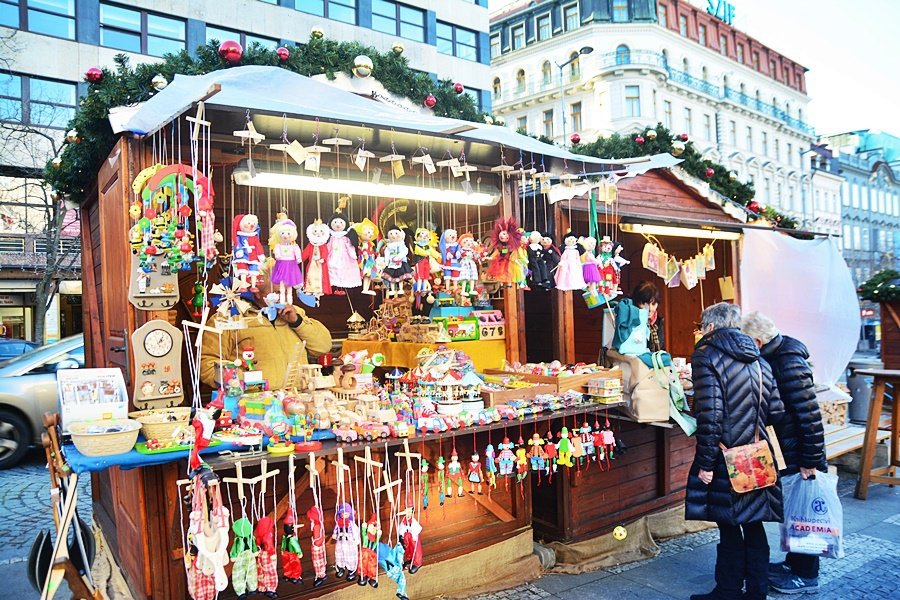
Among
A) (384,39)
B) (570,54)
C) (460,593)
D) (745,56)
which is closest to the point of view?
(460,593)

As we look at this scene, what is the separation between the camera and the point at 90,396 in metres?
3.50

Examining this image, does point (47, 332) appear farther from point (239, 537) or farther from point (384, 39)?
point (239, 537)

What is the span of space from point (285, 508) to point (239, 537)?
72 cm

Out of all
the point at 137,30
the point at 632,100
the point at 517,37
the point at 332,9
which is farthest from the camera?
the point at 517,37

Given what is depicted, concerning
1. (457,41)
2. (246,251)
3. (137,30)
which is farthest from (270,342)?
(457,41)

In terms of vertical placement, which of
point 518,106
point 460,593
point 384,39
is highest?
point 518,106

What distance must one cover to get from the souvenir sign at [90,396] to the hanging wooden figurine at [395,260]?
1.71 metres

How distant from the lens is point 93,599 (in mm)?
3301

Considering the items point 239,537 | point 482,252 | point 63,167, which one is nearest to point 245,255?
point 239,537

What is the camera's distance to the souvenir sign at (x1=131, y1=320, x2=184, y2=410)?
3607 millimetres

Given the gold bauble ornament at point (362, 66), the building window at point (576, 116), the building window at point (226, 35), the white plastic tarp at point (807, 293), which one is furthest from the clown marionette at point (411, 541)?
the building window at point (576, 116)

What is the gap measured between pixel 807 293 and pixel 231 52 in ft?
23.5

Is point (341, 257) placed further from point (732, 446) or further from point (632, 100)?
point (632, 100)

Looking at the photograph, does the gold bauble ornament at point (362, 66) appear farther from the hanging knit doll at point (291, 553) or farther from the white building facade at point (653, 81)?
the white building facade at point (653, 81)
